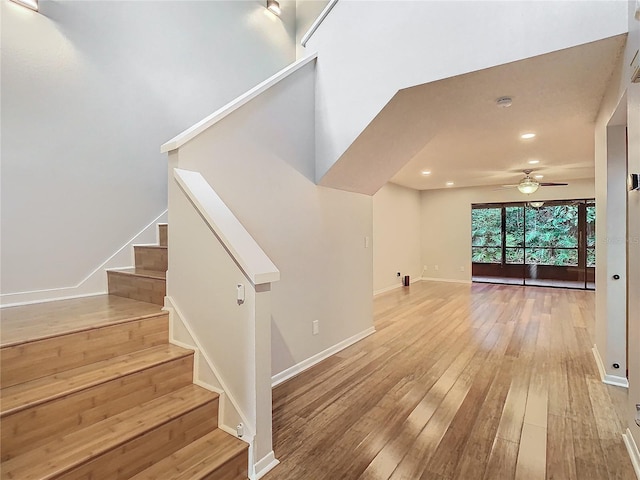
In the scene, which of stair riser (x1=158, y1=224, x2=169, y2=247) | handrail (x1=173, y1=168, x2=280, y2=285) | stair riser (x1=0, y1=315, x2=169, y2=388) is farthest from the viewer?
stair riser (x1=158, y1=224, x2=169, y2=247)

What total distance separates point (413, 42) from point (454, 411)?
275cm

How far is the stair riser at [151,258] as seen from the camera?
109 inches

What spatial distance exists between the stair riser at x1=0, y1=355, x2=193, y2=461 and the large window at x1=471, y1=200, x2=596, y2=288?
8.66m

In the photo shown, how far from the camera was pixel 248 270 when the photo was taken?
166cm

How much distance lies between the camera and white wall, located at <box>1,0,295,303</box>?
8.08 feet

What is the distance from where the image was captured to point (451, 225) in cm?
886

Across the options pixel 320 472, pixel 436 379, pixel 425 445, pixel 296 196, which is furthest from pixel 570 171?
pixel 320 472

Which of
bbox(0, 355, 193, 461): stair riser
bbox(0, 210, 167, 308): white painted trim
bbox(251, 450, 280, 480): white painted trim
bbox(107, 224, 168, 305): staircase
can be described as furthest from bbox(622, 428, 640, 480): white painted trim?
bbox(0, 210, 167, 308): white painted trim

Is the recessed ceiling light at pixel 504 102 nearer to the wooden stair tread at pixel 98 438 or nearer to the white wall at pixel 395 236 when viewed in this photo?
the wooden stair tread at pixel 98 438

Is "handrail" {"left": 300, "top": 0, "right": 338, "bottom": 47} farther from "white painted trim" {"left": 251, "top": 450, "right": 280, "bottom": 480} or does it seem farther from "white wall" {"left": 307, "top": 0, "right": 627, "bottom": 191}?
"white painted trim" {"left": 251, "top": 450, "right": 280, "bottom": 480}

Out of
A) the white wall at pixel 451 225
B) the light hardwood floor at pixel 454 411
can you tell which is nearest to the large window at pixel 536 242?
the white wall at pixel 451 225

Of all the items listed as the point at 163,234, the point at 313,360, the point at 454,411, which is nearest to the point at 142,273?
the point at 163,234

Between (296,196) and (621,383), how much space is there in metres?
3.12

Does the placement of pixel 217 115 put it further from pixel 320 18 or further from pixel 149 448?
pixel 149 448
